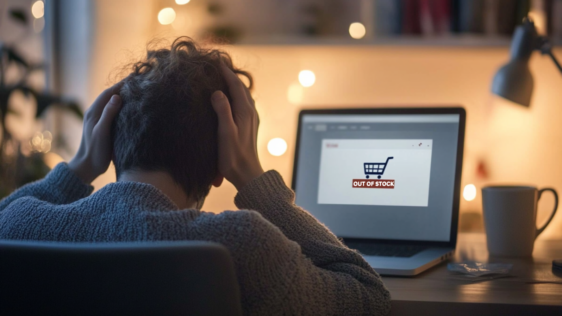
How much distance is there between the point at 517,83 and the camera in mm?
1151

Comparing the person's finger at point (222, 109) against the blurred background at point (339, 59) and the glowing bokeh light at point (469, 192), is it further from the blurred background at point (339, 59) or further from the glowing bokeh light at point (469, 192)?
the glowing bokeh light at point (469, 192)

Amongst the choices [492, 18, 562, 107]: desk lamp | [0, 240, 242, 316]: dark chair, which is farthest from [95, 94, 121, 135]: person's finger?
[492, 18, 562, 107]: desk lamp

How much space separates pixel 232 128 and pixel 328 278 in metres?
0.25

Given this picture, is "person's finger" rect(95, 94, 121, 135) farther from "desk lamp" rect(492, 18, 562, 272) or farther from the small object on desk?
"desk lamp" rect(492, 18, 562, 272)

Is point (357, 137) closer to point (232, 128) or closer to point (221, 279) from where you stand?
point (232, 128)

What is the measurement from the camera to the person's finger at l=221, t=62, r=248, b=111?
→ 2.77ft

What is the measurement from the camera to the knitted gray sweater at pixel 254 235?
2.08 feet

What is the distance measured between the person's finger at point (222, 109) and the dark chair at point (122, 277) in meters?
0.32

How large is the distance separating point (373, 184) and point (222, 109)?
0.49 meters

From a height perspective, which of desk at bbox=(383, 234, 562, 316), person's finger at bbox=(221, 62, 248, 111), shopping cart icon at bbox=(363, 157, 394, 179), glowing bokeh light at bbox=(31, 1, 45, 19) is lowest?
desk at bbox=(383, 234, 562, 316)

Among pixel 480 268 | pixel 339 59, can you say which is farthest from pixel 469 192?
pixel 480 268

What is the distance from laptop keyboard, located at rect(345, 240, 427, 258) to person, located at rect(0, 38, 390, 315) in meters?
0.27

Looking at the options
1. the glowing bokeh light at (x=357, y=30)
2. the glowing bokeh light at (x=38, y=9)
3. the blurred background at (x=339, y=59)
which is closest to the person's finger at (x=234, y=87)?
the blurred background at (x=339, y=59)

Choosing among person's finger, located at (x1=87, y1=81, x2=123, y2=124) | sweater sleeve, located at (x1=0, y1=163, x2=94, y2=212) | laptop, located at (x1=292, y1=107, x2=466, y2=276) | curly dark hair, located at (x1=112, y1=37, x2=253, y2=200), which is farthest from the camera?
laptop, located at (x1=292, y1=107, x2=466, y2=276)
